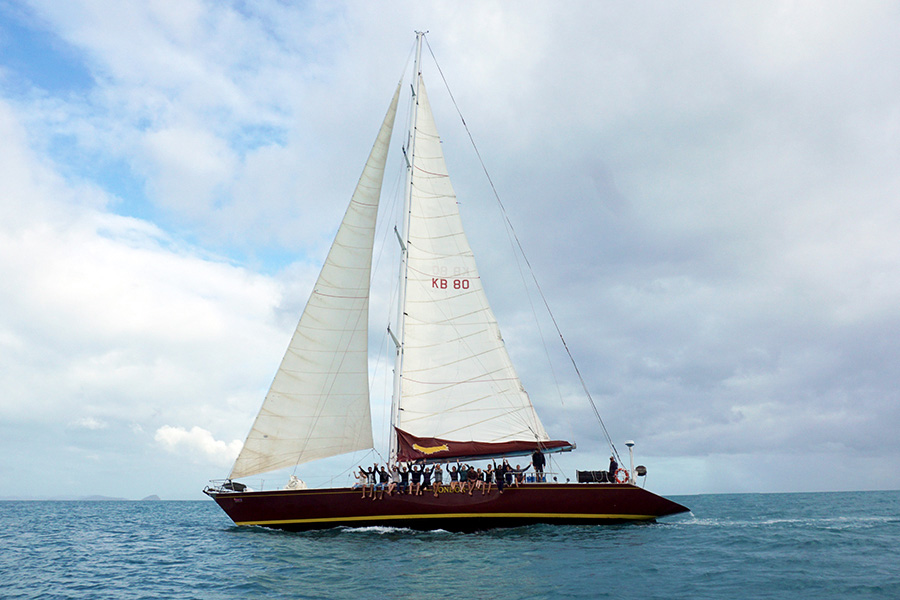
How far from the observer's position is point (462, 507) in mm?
20500

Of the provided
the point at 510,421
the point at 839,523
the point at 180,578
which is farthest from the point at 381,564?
the point at 839,523

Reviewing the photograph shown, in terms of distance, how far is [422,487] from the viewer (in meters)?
20.8

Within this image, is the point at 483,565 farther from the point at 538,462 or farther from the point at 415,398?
the point at 415,398

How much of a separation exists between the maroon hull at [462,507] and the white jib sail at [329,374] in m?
1.86

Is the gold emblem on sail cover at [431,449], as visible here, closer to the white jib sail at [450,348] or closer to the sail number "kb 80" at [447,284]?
the white jib sail at [450,348]

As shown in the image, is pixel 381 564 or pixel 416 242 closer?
pixel 381 564

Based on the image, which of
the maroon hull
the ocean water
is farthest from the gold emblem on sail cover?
the ocean water

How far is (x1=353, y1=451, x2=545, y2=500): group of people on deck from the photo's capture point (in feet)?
67.4

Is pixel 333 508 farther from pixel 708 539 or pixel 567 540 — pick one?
pixel 708 539

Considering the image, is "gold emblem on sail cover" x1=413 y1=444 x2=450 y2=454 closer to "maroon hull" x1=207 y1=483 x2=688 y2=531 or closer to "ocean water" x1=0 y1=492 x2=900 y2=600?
"maroon hull" x1=207 y1=483 x2=688 y2=531

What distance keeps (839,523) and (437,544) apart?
20.6 m

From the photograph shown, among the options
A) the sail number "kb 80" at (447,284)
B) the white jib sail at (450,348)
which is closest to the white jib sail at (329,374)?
the white jib sail at (450,348)

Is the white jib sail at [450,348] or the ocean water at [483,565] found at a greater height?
the white jib sail at [450,348]

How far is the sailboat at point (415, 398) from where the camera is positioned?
20.5 metres
